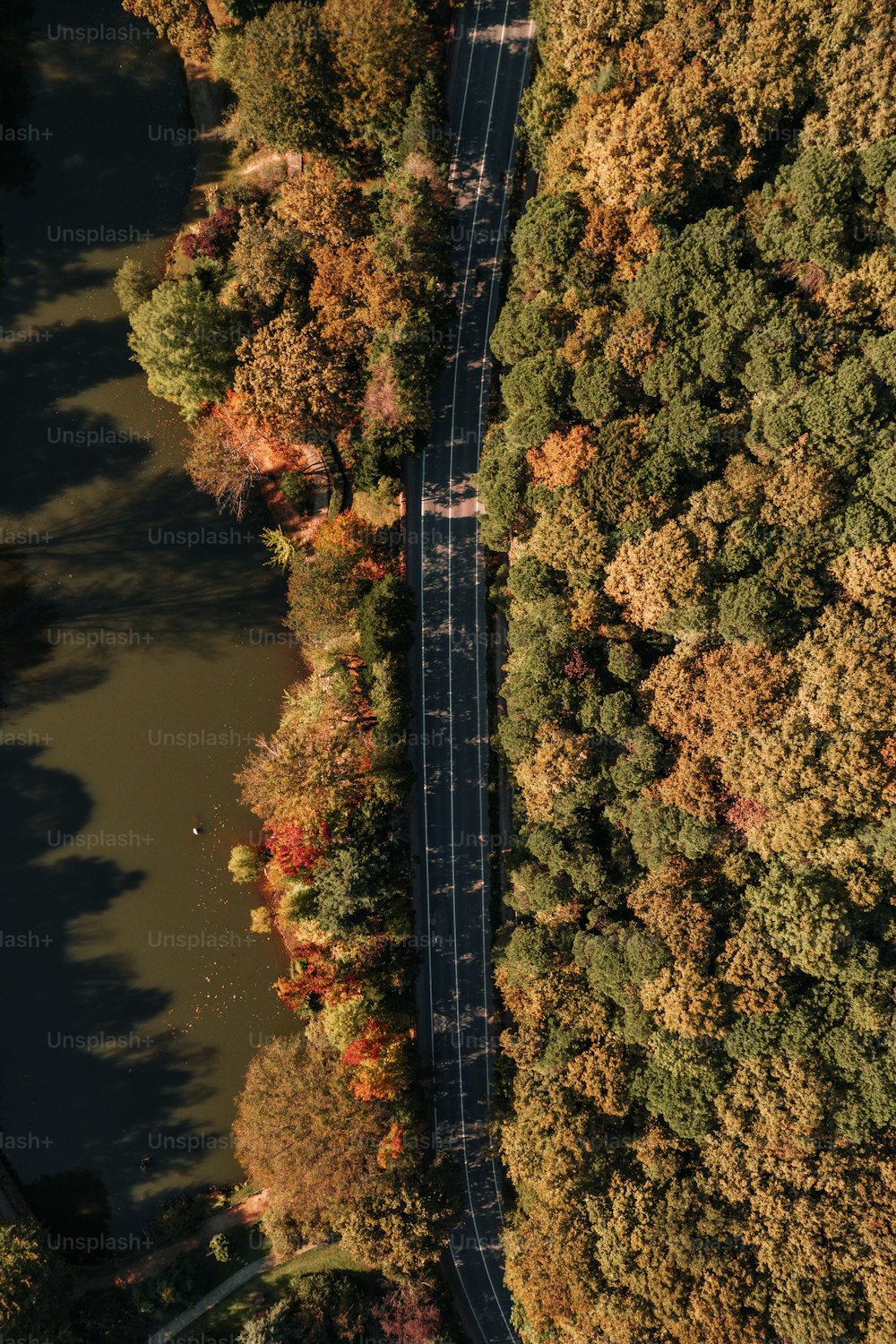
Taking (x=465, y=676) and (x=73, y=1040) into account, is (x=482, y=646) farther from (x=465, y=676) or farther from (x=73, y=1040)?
(x=73, y=1040)

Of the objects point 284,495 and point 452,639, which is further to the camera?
point 284,495

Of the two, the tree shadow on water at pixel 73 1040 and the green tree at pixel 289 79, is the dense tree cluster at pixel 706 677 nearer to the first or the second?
the green tree at pixel 289 79

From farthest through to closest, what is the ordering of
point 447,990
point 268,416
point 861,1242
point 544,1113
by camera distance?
point 447,990, point 268,416, point 544,1113, point 861,1242

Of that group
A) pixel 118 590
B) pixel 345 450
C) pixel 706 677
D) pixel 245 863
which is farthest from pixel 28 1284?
pixel 345 450

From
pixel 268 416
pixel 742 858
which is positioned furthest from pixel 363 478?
pixel 742 858

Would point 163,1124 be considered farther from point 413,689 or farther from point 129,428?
point 129,428

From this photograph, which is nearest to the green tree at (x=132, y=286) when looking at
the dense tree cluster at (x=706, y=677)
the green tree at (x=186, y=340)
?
the green tree at (x=186, y=340)

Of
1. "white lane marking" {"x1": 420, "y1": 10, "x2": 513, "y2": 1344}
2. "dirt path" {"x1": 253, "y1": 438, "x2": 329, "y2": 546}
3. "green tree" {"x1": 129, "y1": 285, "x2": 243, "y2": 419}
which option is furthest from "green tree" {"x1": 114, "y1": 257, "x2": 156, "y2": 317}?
"white lane marking" {"x1": 420, "y1": 10, "x2": 513, "y2": 1344}
